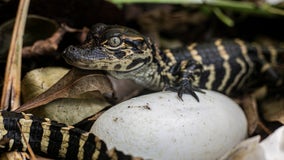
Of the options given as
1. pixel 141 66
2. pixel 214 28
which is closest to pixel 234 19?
pixel 214 28

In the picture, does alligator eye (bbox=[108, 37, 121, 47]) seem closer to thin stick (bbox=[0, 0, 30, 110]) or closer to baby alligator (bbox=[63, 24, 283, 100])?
baby alligator (bbox=[63, 24, 283, 100])

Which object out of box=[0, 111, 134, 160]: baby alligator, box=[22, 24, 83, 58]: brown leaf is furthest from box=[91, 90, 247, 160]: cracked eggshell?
box=[22, 24, 83, 58]: brown leaf

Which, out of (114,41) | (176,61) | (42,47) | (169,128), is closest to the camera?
(169,128)

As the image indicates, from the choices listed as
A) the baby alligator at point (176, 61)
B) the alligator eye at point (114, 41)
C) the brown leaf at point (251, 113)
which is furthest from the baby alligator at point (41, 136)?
the brown leaf at point (251, 113)

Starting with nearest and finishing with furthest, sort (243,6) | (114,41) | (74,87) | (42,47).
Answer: (74,87) < (114,41) < (42,47) < (243,6)

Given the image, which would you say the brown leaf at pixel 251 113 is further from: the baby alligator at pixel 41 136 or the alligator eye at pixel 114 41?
the baby alligator at pixel 41 136

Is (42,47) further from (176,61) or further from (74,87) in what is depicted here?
(176,61)

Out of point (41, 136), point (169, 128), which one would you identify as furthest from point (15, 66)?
point (169, 128)

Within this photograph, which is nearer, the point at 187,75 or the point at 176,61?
the point at 187,75
